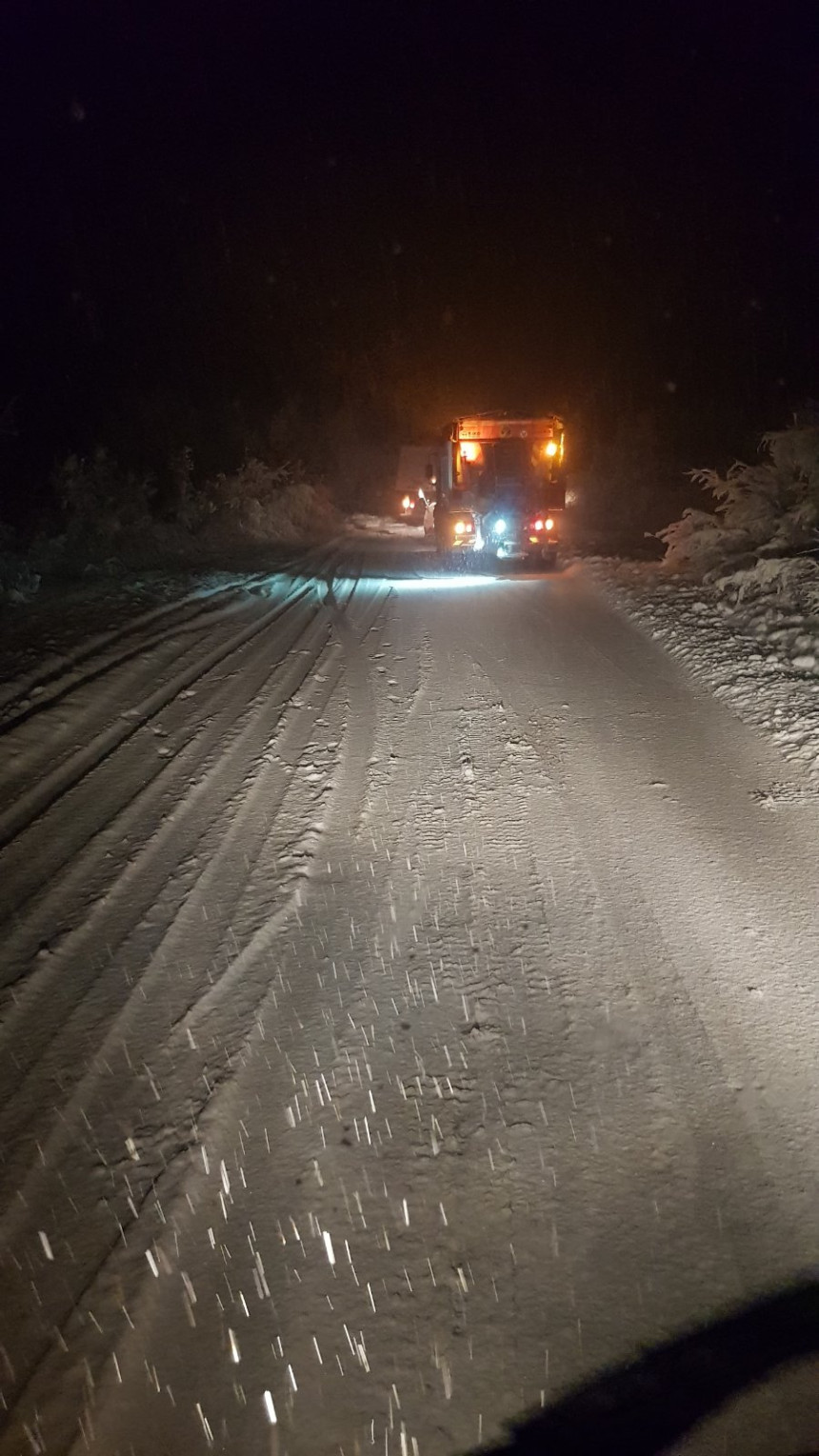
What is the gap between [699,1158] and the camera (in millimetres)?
3322

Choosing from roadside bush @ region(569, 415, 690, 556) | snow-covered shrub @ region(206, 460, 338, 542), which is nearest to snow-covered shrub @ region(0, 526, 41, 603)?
snow-covered shrub @ region(206, 460, 338, 542)

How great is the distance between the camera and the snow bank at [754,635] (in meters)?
7.98

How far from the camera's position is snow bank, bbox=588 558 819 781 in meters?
7.98

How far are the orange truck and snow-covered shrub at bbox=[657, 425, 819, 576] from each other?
13.6 feet

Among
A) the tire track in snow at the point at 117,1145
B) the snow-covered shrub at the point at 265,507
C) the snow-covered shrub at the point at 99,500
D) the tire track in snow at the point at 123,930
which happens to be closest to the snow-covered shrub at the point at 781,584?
the tire track in snow at the point at 123,930

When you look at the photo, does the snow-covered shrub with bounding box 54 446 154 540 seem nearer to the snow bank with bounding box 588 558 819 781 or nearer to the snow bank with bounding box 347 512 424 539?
the snow bank with bounding box 588 558 819 781

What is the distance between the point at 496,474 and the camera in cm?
1992

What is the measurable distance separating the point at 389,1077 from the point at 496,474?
17.8 metres

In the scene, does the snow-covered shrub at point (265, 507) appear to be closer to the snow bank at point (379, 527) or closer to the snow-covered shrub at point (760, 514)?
the snow bank at point (379, 527)

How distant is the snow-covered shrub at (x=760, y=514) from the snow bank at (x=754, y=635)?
3.05ft

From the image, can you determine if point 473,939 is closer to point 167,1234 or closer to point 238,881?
point 238,881

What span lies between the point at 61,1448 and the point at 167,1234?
68cm

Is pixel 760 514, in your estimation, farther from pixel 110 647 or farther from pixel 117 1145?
pixel 117 1145

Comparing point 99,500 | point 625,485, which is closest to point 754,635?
point 99,500
